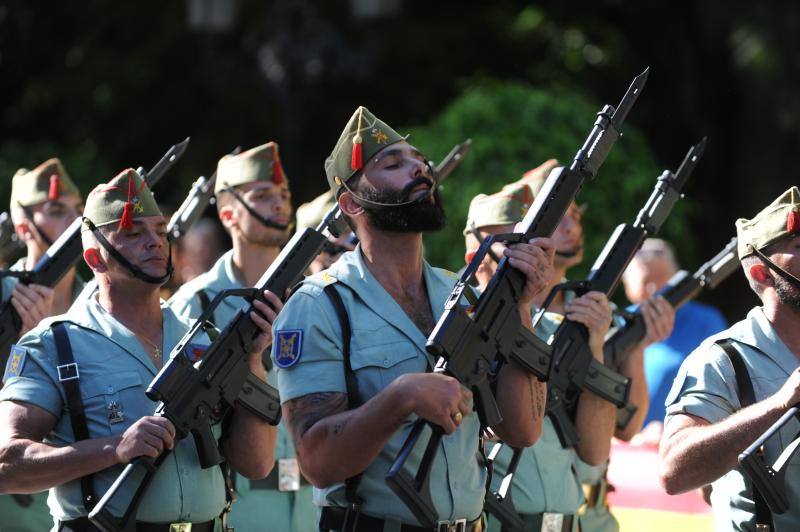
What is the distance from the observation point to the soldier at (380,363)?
4016mm

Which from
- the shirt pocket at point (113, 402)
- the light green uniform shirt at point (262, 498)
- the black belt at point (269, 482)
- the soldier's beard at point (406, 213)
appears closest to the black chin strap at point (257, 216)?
the light green uniform shirt at point (262, 498)

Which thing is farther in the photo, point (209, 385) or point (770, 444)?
point (209, 385)

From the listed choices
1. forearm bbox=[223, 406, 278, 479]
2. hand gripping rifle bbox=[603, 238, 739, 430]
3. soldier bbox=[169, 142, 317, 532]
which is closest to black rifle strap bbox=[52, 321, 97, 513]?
forearm bbox=[223, 406, 278, 479]

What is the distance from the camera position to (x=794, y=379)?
166 inches

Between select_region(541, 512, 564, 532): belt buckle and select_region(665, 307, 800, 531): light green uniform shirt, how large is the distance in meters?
1.13

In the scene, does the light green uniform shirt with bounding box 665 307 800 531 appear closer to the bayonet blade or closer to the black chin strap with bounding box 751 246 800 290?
the black chin strap with bounding box 751 246 800 290

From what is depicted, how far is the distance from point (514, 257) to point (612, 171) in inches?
243

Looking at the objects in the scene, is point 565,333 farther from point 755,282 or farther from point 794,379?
point 794,379

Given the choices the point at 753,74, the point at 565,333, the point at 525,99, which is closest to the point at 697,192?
the point at 753,74

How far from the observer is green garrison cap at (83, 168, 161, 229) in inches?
198

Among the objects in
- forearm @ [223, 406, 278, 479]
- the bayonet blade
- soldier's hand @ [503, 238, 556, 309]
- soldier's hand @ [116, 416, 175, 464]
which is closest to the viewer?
soldier's hand @ [503, 238, 556, 309]

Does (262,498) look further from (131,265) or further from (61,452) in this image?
(61,452)

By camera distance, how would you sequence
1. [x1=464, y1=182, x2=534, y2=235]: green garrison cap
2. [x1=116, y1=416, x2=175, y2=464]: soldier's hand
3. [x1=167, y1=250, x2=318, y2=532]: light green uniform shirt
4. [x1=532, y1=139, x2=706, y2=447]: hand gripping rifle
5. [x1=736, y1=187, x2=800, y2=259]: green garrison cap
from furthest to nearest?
[x1=464, y1=182, x2=534, y2=235]: green garrison cap → [x1=167, y1=250, x2=318, y2=532]: light green uniform shirt → [x1=532, y1=139, x2=706, y2=447]: hand gripping rifle → [x1=736, y1=187, x2=800, y2=259]: green garrison cap → [x1=116, y1=416, x2=175, y2=464]: soldier's hand

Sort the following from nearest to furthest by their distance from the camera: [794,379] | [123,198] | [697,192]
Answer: [794,379] → [123,198] → [697,192]
